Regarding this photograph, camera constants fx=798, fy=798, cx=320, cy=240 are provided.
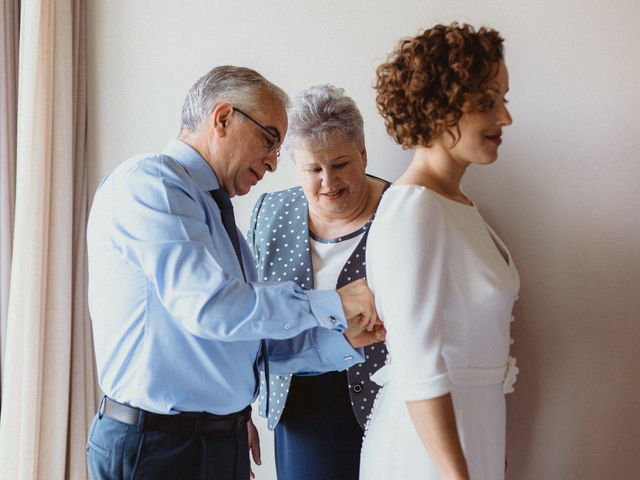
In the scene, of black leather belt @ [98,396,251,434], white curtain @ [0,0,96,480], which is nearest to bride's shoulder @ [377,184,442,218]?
black leather belt @ [98,396,251,434]

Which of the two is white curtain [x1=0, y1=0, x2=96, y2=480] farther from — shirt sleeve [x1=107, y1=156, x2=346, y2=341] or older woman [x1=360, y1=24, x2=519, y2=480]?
older woman [x1=360, y1=24, x2=519, y2=480]

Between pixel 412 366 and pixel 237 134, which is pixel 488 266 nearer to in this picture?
pixel 412 366

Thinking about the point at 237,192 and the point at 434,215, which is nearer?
the point at 434,215

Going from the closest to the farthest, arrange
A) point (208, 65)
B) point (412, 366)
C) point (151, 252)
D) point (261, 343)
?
point (412, 366), point (151, 252), point (261, 343), point (208, 65)

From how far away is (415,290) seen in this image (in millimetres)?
1313

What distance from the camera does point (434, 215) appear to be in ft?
4.46

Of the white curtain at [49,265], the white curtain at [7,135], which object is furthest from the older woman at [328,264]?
the white curtain at [7,135]

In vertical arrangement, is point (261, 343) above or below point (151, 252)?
below

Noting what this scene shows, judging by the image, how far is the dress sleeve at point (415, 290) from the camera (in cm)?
132

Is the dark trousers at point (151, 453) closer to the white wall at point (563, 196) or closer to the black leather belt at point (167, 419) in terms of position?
the black leather belt at point (167, 419)

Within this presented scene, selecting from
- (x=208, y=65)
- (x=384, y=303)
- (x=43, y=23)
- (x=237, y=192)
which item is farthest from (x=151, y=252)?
(x=43, y=23)

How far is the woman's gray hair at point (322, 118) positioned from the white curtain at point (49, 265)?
96 centimetres

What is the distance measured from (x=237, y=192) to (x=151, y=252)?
0.36m

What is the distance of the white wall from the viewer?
6.30 ft
